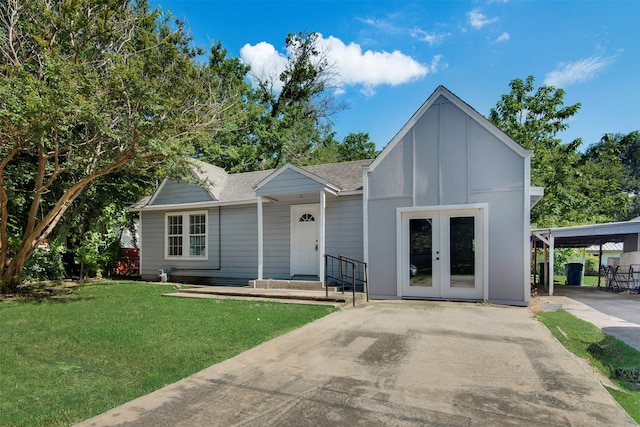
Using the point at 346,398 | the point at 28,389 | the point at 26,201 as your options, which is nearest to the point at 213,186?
the point at 26,201

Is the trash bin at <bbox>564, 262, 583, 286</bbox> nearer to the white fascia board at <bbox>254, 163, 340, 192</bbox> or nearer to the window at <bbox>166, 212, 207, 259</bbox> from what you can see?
the white fascia board at <bbox>254, 163, 340, 192</bbox>

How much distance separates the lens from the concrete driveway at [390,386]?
10.1 ft

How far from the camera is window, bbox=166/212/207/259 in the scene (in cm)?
1312

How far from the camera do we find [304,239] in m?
11.5

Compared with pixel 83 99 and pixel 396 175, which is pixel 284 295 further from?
pixel 83 99

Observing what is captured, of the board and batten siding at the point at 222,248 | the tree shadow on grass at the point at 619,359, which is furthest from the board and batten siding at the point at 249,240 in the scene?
the tree shadow on grass at the point at 619,359

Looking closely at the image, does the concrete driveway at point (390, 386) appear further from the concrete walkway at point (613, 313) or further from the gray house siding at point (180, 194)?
the gray house siding at point (180, 194)

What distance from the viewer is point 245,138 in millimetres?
23016

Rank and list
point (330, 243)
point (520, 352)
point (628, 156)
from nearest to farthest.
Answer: point (520, 352) → point (330, 243) → point (628, 156)

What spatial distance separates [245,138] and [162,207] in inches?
422

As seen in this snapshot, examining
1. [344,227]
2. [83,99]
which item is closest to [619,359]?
[344,227]

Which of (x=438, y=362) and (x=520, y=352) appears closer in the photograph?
(x=438, y=362)

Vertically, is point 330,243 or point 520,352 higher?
point 330,243

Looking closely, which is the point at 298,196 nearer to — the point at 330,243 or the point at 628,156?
the point at 330,243
